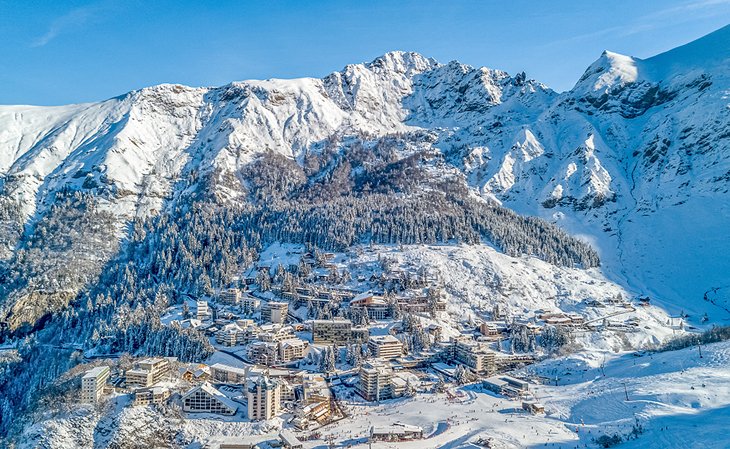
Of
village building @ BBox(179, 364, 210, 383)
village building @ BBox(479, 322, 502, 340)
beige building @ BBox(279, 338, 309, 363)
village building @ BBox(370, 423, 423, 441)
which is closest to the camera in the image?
village building @ BBox(370, 423, 423, 441)

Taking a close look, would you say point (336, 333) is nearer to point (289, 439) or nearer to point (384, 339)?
point (384, 339)

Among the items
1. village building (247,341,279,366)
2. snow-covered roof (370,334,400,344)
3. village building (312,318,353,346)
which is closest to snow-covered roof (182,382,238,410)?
village building (247,341,279,366)

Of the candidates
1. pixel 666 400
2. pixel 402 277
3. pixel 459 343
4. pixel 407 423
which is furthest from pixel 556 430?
pixel 402 277

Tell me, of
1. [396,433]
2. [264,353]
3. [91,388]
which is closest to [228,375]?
[264,353]

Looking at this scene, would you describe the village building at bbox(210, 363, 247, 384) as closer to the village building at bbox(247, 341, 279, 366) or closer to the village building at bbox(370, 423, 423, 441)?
the village building at bbox(247, 341, 279, 366)

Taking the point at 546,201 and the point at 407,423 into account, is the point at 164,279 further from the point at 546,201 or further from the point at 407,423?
the point at 546,201

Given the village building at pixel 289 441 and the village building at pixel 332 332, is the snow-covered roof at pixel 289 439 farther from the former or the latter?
the village building at pixel 332 332
